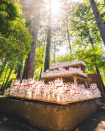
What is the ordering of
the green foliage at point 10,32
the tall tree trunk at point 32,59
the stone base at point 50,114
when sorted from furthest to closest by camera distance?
the tall tree trunk at point 32,59 → the green foliage at point 10,32 → the stone base at point 50,114

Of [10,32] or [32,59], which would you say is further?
[32,59]

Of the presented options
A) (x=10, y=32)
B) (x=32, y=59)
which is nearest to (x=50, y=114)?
(x=10, y=32)

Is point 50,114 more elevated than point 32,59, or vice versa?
point 32,59

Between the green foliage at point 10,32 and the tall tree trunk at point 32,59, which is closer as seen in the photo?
the green foliage at point 10,32

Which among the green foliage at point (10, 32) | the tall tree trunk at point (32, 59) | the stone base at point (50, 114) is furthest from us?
the tall tree trunk at point (32, 59)

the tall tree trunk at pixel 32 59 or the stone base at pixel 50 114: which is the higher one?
the tall tree trunk at pixel 32 59

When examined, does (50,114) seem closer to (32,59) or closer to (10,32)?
(10,32)

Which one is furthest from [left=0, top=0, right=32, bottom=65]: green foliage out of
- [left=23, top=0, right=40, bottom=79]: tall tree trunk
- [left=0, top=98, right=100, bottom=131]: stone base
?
[left=23, top=0, right=40, bottom=79]: tall tree trunk

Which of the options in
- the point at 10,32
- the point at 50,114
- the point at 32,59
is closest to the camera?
the point at 50,114

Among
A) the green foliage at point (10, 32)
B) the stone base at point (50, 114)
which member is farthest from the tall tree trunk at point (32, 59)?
the stone base at point (50, 114)

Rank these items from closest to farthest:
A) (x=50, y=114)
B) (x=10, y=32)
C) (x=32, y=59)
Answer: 1. (x=50, y=114)
2. (x=10, y=32)
3. (x=32, y=59)

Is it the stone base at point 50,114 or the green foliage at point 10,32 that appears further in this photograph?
the green foliage at point 10,32

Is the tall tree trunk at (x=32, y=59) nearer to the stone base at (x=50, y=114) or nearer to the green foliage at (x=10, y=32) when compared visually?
the green foliage at (x=10, y=32)

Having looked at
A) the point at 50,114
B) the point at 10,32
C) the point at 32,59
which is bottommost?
the point at 50,114
